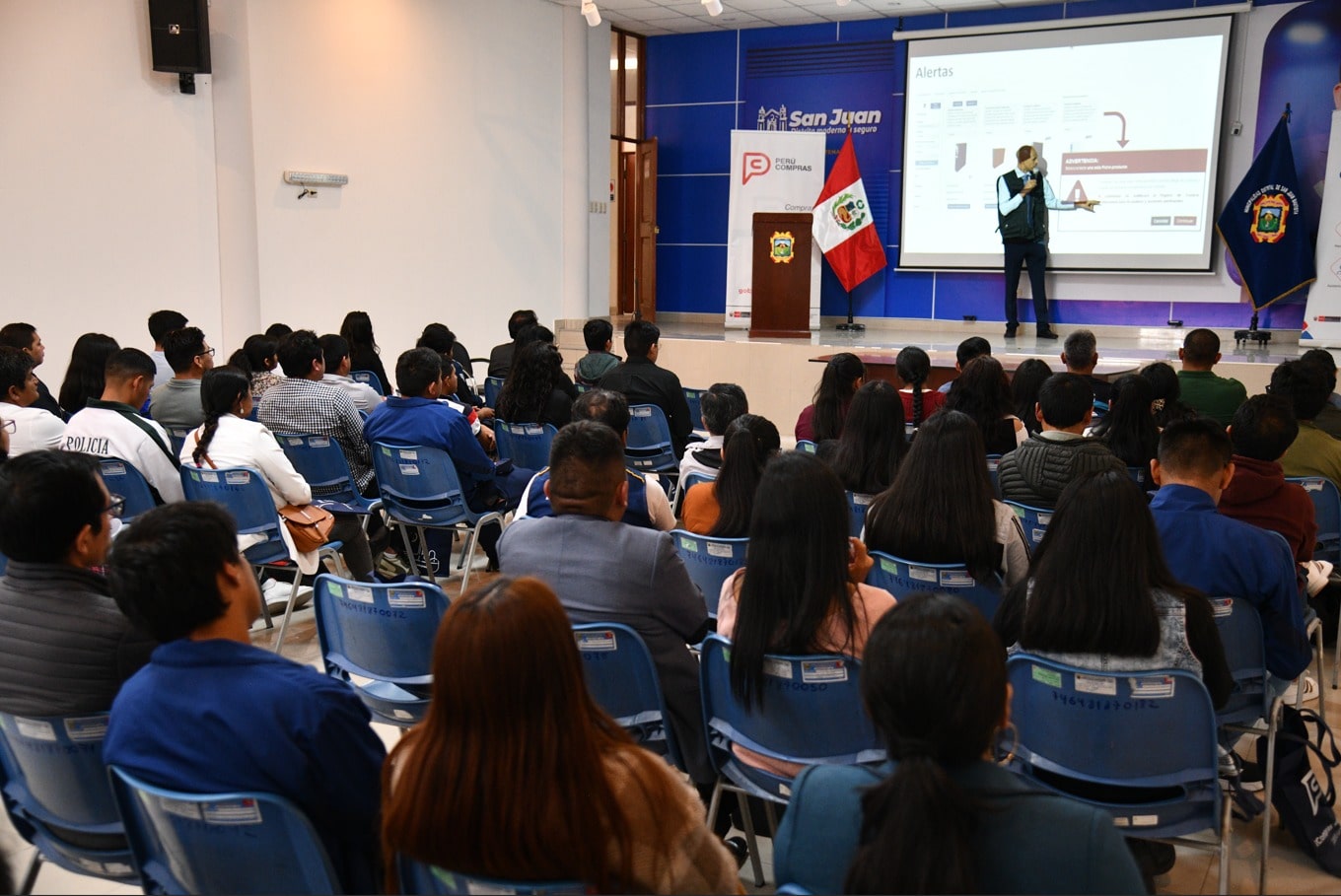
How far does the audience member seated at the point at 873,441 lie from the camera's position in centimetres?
379

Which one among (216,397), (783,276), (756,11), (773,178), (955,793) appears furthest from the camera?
(756,11)

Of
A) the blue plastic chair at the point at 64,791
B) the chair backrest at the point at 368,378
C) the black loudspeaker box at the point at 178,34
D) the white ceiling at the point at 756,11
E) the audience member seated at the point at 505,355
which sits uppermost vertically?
the white ceiling at the point at 756,11

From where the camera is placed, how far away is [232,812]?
161 centimetres

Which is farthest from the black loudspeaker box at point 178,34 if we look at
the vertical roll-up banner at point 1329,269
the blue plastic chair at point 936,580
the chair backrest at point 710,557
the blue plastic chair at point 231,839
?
the vertical roll-up banner at point 1329,269

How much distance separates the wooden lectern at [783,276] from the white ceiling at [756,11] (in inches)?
87.9

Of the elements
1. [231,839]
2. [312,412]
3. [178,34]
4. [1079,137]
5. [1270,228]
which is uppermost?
[178,34]

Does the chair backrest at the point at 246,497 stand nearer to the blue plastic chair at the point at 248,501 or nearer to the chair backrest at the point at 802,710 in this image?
the blue plastic chair at the point at 248,501

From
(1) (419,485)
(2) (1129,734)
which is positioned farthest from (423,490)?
(2) (1129,734)

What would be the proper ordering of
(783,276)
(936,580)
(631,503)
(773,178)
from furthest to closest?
(773,178) → (783,276) → (631,503) → (936,580)

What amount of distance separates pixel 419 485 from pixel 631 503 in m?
1.70

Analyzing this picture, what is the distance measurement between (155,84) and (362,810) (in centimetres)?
791

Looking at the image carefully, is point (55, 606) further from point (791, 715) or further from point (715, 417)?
point (715, 417)

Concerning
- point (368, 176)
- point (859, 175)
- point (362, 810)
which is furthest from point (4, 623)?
point (859, 175)

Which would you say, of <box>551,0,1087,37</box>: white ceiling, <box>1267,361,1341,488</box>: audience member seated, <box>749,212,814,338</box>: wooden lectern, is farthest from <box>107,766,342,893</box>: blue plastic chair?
<box>551,0,1087,37</box>: white ceiling
